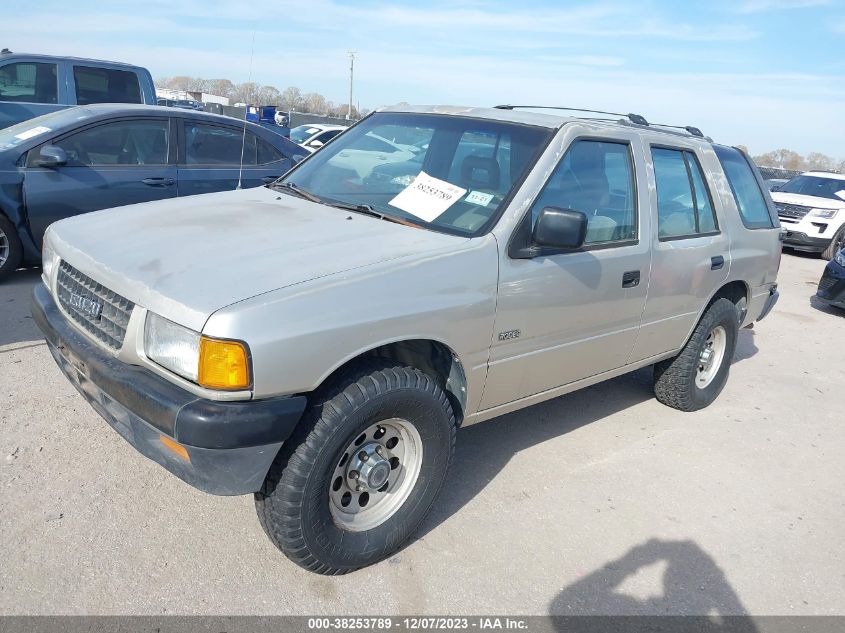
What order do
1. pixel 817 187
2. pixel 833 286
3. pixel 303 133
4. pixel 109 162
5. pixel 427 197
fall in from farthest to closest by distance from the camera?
1. pixel 303 133
2. pixel 817 187
3. pixel 833 286
4. pixel 109 162
5. pixel 427 197

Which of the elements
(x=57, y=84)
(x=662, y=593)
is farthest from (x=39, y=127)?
(x=662, y=593)

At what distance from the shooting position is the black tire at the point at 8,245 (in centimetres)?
576

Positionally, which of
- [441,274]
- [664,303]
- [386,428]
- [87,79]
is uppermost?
[87,79]

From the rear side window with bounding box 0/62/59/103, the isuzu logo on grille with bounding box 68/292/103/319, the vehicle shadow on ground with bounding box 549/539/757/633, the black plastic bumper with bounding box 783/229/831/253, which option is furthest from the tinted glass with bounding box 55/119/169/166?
the black plastic bumper with bounding box 783/229/831/253

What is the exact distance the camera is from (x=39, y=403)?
386cm

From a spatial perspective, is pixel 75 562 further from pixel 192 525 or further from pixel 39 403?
pixel 39 403

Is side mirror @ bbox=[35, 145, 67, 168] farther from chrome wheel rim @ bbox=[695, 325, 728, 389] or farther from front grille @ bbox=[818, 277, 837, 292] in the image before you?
front grille @ bbox=[818, 277, 837, 292]

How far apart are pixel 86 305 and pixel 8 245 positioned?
374cm

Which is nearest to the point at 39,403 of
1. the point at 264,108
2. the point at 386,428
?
the point at 386,428

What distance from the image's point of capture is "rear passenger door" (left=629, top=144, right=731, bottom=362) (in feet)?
12.9

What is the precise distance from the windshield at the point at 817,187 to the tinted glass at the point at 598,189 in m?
11.8

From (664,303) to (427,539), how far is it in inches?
78.4

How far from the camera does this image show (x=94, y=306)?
8.88ft

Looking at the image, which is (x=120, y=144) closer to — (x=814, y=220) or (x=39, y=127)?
(x=39, y=127)
